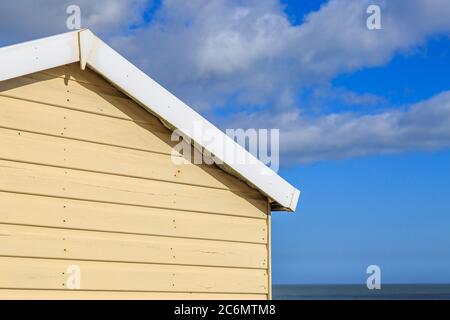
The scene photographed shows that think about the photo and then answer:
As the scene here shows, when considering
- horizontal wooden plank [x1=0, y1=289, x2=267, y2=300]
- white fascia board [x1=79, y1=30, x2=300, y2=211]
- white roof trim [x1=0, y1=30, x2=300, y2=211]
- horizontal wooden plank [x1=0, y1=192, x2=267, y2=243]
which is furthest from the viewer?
white fascia board [x1=79, y1=30, x2=300, y2=211]

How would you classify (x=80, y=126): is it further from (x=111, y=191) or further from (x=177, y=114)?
(x=177, y=114)

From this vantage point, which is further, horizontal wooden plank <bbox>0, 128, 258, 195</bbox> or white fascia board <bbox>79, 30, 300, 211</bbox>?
white fascia board <bbox>79, 30, 300, 211</bbox>

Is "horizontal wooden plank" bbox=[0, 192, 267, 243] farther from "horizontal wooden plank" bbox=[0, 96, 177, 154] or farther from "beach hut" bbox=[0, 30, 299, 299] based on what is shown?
"horizontal wooden plank" bbox=[0, 96, 177, 154]

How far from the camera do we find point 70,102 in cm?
634

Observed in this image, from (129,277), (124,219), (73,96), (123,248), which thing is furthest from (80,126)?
(129,277)

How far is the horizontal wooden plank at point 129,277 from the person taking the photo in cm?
586

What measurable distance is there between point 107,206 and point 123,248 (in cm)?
42

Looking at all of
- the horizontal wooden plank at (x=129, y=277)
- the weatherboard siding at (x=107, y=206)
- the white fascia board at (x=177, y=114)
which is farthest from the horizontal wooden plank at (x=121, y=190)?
the horizontal wooden plank at (x=129, y=277)

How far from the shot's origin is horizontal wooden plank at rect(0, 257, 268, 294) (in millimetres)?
5859

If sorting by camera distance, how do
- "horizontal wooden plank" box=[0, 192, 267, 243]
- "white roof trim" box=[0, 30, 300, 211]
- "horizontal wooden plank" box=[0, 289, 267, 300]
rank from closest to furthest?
"horizontal wooden plank" box=[0, 289, 267, 300], "horizontal wooden plank" box=[0, 192, 267, 243], "white roof trim" box=[0, 30, 300, 211]

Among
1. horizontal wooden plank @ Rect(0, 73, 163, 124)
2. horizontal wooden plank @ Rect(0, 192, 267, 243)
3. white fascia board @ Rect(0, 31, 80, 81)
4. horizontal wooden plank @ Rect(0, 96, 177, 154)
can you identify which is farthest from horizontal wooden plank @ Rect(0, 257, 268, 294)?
white fascia board @ Rect(0, 31, 80, 81)

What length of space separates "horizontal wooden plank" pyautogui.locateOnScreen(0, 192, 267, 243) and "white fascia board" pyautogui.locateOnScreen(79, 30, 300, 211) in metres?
0.42
